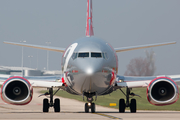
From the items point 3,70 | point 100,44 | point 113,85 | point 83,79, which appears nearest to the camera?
point 83,79

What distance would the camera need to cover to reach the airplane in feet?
68.5

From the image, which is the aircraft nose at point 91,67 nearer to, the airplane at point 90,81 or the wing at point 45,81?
the airplane at point 90,81

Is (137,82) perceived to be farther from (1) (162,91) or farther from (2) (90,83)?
(2) (90,83)

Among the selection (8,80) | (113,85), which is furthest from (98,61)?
(8,80)

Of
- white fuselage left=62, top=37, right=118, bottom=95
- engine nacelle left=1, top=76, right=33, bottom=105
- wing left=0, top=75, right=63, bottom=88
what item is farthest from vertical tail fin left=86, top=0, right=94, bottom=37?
engine nacelle left=1, top=76, right=33, bottom=105

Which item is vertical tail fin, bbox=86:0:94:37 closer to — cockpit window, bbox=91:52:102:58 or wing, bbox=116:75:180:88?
wing, bbox=116:75:180:88

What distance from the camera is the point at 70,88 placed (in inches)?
909

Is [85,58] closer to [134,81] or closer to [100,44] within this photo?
[100,44]

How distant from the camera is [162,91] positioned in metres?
23.7

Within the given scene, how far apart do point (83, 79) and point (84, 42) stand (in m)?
2.52

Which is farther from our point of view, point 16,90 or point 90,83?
point 16,90

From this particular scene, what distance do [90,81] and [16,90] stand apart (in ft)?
17.0

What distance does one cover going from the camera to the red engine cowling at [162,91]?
23094mm

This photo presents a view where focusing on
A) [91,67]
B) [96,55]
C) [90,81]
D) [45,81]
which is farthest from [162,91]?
[45,81]
